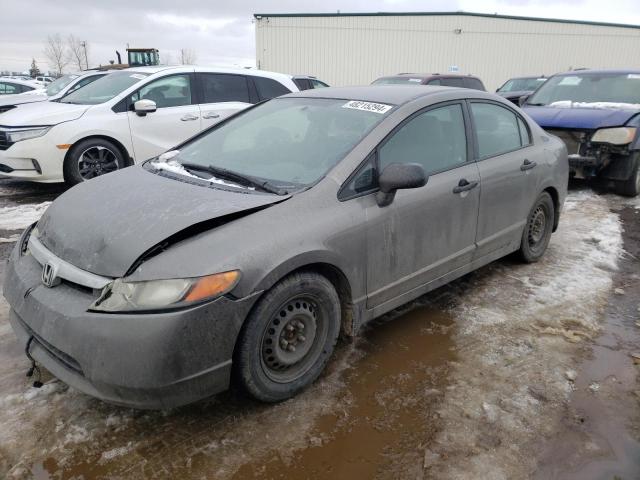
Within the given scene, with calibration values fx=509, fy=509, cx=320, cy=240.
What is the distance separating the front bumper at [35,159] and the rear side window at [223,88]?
2213 mm

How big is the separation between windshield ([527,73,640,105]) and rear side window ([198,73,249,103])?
15.6ft

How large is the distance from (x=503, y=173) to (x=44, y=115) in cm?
575

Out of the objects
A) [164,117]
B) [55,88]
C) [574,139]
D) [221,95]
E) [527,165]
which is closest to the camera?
[527,165]

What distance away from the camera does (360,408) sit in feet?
8.85

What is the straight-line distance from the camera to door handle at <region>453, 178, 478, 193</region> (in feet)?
11.4

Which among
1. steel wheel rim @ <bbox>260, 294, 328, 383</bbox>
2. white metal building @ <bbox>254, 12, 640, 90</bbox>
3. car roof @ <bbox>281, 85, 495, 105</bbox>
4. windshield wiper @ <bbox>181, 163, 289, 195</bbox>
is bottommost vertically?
steel wheel rim @ <bbox>260, 294, 328, 383</bbox>

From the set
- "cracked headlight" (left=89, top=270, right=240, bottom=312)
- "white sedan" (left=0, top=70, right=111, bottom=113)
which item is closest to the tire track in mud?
"cracked headlight" (left=89, top=270, right=240, bottom=312)

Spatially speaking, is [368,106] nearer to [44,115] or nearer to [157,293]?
[157,293]

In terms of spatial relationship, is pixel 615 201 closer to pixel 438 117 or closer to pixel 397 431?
pixel 438 117

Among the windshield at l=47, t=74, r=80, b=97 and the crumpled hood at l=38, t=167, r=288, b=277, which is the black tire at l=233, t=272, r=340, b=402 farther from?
the windshield at l=47, t=74, r=80, b=97

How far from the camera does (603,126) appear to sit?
684 cm

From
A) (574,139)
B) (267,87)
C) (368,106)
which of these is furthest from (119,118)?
(574,139)

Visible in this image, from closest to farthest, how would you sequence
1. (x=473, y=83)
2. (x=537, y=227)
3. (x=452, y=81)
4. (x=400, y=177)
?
(x=400, y=177) → (x=537, y=227) → (x=452, y=81) → (x=473, y=83)

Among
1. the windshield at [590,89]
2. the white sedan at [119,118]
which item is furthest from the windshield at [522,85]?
the white sedan at [119,118]
